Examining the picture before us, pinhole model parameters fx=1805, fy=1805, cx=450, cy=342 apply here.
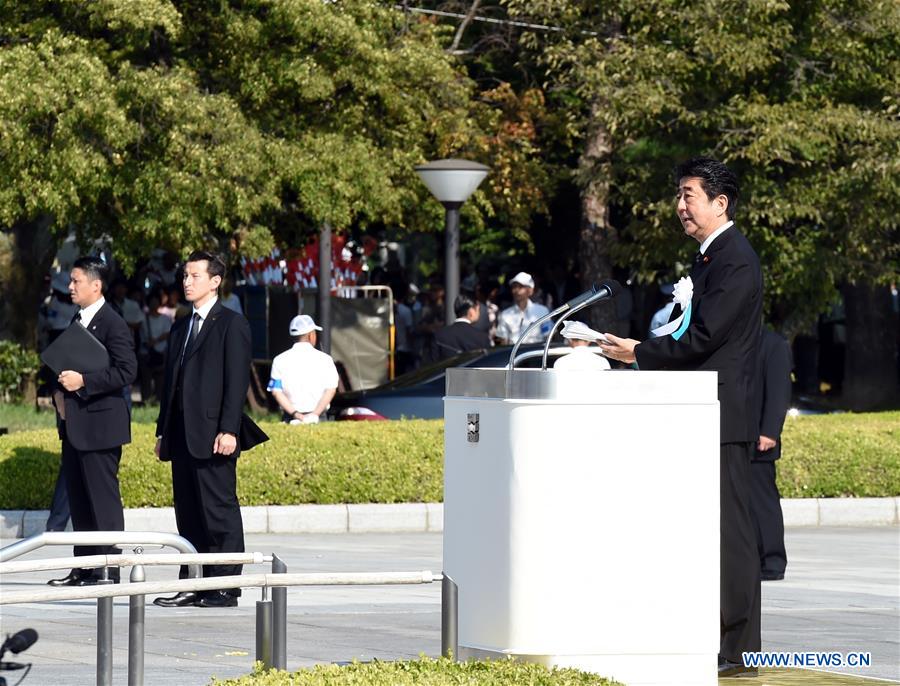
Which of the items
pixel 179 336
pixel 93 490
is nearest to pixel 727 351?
pixel 179 336

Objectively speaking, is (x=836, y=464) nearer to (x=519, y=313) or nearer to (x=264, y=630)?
(x=519, y=313)

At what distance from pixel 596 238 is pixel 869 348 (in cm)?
559

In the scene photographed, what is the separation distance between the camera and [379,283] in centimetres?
3173

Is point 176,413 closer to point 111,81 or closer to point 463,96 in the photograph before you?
point 111,81

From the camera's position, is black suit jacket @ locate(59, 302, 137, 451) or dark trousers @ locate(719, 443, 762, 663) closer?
dark trousers @ locate(719, 443, 762, 663)

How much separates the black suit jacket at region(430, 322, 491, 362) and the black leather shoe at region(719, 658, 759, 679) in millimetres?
10801

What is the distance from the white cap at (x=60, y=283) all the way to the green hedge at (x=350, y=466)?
13776 mm

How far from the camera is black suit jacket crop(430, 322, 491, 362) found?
17.6 m

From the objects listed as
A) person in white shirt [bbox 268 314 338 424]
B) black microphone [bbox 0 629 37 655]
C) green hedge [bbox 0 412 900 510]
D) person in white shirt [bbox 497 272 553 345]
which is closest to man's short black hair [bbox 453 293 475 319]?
person in white shirt [bbox 497 272 553 345]

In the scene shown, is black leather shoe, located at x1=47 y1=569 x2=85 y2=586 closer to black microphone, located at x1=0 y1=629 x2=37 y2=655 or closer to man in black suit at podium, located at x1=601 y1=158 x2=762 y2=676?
man in black suit at podium, located at x1=601 y1=158 x2=762 y2=676

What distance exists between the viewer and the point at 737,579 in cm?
670

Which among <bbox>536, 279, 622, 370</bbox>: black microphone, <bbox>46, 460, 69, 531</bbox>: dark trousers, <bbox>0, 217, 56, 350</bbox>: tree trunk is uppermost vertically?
<bbox>0, 217, 56, 350</bbox>: tree trunk

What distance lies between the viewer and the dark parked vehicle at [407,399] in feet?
52.6

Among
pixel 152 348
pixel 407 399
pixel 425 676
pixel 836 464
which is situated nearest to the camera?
pixel 425 676
